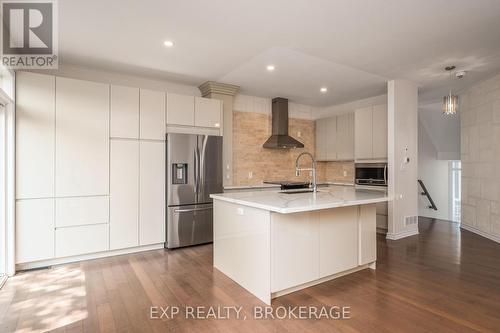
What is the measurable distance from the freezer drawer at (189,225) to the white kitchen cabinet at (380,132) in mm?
3175

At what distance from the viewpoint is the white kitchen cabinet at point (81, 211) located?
331cm

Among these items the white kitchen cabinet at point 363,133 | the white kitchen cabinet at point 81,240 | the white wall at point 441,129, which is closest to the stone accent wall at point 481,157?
the white wall at point 441,129

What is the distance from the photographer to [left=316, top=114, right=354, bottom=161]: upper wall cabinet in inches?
221

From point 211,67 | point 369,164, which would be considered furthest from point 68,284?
point 369,164

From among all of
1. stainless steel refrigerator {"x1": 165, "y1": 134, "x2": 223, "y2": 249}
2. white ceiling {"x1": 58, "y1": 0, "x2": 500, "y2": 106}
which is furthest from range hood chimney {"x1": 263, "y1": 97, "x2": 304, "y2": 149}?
stainless steel refrigerator {"x1": 165, "y1": 134, "x2": 223, "y2": 249}

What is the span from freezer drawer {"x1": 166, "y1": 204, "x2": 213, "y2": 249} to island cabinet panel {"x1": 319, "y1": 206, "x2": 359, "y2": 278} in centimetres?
208

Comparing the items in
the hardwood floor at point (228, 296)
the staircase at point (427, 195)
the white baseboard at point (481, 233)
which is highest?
the staircase at point (427, 195)

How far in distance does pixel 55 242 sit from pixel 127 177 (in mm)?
1122

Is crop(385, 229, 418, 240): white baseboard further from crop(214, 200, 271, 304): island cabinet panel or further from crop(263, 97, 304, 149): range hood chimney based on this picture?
crop(214, 200, 271, 304): island cabinet panel

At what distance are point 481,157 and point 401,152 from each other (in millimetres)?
1463

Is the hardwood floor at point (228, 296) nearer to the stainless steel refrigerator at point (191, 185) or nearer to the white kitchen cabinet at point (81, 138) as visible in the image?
the stainless steel refrigerator at point (191, 185)

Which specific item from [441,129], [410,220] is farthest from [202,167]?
[441,129]

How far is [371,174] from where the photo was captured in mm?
4984

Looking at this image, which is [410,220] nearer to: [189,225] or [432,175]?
[432,175]
